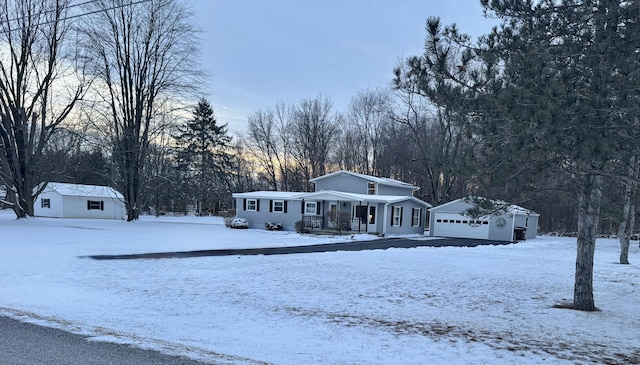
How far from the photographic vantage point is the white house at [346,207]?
28062 mm

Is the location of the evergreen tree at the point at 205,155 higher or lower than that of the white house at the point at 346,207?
higher

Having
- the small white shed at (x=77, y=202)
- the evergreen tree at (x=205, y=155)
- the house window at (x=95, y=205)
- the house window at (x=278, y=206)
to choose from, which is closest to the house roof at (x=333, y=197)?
the house window at (x=278, y=206)

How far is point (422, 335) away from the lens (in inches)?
236

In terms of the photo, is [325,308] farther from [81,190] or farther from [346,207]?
[81,190]

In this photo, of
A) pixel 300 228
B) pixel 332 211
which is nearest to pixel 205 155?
pixel 300 228

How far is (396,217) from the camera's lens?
29.2 metres

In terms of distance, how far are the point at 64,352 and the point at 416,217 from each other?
28.5 metres

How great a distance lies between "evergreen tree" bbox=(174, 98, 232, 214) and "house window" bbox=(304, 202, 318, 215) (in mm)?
20936

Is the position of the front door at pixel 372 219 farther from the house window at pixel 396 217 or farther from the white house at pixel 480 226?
the white house at pixel 480 226

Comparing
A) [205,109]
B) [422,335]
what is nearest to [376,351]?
A: [422,335]

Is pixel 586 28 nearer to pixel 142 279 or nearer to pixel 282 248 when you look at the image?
pixel 142 279

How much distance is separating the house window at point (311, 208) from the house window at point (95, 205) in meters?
20.4

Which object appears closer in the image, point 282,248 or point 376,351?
point 376,351

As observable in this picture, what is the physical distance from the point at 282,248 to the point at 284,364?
1367cm
